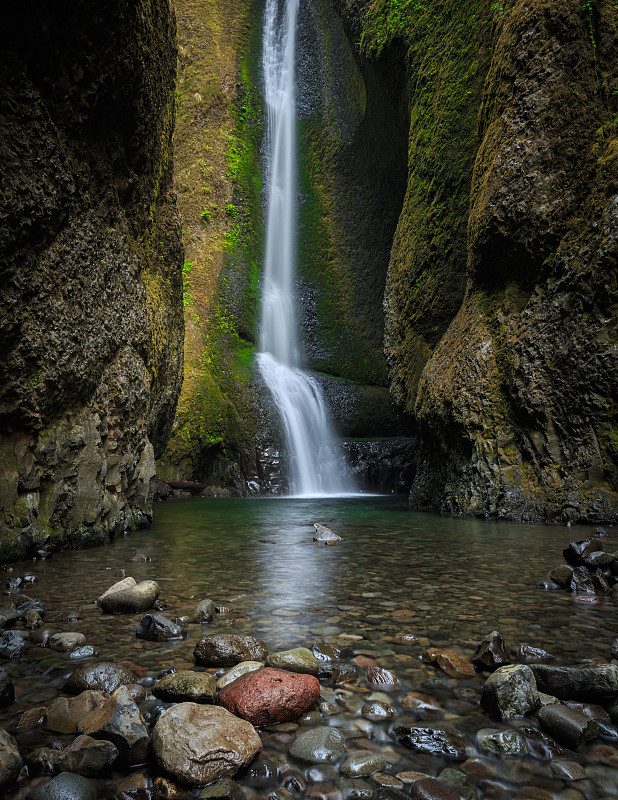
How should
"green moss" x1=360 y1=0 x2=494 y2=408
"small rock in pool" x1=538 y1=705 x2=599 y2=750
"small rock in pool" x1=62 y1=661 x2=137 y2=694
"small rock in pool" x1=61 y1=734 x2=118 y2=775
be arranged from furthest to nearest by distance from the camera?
"green moss" x1=360 y1=0 x2=494 y2=408 < "small rock in pool" x1=62 y1=661 x2=137 y2=694 < "small rock in pool" x1=538 y1=705 x2=599 y2=750 < "small rock in pool" x1=61 y1=734 x2=118 y2=775

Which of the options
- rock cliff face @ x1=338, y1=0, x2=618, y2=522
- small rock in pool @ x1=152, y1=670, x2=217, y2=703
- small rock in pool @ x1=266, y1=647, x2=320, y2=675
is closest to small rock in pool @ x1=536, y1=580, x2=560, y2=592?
small rock in pool @ x1=266, y1=647, x2=320, y2=675

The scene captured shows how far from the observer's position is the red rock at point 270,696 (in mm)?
1692

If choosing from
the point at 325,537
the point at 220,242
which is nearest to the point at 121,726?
the point at 325,537

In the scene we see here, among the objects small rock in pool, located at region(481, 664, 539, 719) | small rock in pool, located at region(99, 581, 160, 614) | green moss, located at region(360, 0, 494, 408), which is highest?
green moss, located at region(360, 0, 494, 408)

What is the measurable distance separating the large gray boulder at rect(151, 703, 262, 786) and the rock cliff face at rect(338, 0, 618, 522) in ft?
20.2

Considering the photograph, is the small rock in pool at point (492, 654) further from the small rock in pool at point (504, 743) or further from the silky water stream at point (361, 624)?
the small rock in pool at point (504, 743)

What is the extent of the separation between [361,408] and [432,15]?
426 inches

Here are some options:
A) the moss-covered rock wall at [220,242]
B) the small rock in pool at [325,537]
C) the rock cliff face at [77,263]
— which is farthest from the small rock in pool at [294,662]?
the moss-covered rock wall at [220,242]

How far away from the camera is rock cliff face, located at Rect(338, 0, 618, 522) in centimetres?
652

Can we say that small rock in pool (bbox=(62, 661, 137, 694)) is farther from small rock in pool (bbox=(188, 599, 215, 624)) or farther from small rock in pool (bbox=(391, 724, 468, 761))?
small rock in pool (bbox=(391, 724, 468, 761))

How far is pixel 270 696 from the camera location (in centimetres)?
173

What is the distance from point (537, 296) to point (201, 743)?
A: 7533mm

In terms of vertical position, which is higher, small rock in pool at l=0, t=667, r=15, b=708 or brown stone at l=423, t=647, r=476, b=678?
brown stone at l=423, t=647, r=476, b=678

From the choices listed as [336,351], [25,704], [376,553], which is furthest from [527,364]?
[336,351]
